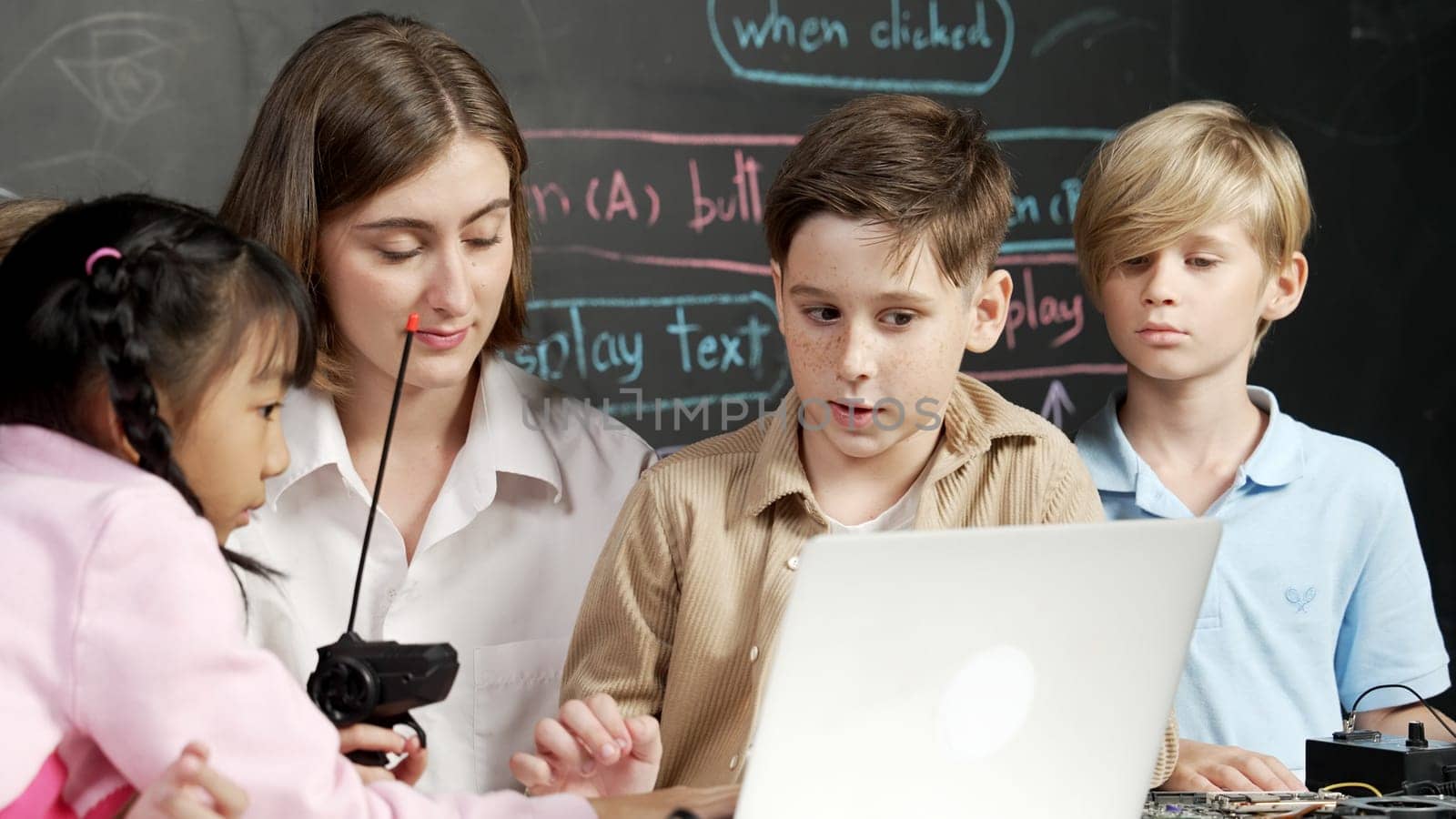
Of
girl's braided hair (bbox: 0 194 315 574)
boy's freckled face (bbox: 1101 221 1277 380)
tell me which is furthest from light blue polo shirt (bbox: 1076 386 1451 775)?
girl's braided hair (bbox: 0 194 315 574)

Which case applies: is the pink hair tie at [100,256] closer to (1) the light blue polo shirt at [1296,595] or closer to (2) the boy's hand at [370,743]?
(2) the boy's hand at [370,743]

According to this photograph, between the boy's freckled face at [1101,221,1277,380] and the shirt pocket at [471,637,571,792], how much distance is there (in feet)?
2.54

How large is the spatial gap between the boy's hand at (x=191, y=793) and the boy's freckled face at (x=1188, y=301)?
3.91ft

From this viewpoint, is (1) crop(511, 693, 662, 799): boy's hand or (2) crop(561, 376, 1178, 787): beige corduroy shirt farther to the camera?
(2) crop(561, 376, 1178, 787): beige corduroy shirt

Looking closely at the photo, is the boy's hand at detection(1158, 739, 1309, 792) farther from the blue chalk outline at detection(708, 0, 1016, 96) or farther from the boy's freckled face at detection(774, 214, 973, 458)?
the blue chalk outline at detection(708, 0, 1016, 96)

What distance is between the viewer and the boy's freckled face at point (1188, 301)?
1751 mm

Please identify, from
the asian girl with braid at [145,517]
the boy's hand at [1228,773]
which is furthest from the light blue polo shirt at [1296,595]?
the asian girl with braid at [145,517]

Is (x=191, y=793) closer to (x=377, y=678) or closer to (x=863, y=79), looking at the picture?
(x=377, y=678)

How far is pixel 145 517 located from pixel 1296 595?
132 cm

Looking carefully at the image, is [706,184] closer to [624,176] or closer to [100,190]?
[624,176]

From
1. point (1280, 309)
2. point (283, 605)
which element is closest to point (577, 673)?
point (283, 605)

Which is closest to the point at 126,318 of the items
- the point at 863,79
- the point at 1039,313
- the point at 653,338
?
the point at 653,338

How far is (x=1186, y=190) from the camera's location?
1.77 m

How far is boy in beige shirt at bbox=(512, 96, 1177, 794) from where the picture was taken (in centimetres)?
145
